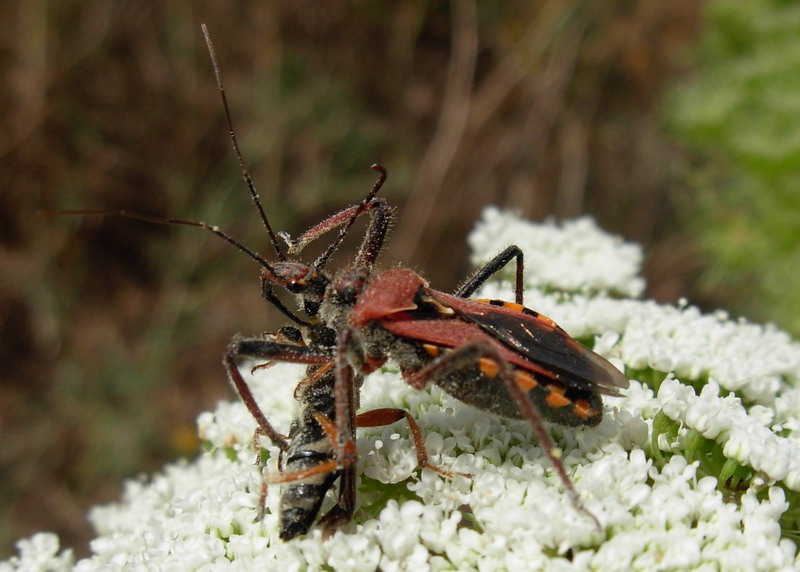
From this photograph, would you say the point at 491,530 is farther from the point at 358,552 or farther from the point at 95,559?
the point at 95,559

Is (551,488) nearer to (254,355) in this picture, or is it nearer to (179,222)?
(254,355)

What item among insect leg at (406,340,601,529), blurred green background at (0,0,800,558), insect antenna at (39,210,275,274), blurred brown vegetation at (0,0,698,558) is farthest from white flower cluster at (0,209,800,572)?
blurred brown vegetation at (0,0,698,558)

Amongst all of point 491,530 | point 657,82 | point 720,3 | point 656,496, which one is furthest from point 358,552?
point 657,82

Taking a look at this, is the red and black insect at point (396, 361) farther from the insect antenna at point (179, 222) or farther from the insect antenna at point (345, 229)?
the insect antenna at point (345, 229)

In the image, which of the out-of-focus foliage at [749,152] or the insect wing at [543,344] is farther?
the out-of-focus foliage at [749,152]

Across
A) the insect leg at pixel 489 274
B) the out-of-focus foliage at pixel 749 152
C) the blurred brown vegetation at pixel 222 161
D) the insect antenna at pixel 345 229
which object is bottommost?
the insect leg at pixel 489 274

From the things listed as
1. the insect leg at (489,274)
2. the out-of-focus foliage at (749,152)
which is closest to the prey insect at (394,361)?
the insect leg at (489,274)

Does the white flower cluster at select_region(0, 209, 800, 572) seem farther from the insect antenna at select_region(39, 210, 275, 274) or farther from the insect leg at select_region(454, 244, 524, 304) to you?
the insect antenna at select_region(39, 210, 275, 274)

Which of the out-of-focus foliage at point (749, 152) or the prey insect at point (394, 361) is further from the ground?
the out-of-focus foliage at point (749, 152)
